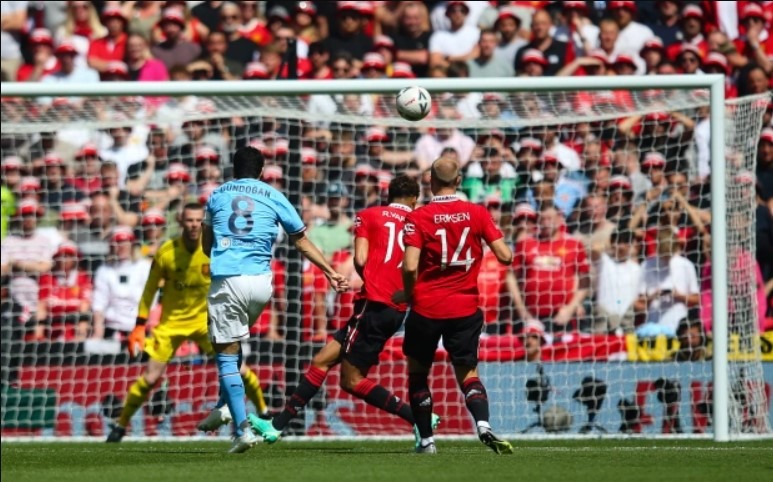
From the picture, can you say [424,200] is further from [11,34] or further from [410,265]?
[11,34]

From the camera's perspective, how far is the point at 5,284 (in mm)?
13688

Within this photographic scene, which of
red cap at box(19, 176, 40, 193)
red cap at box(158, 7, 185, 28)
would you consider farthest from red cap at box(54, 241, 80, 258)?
red cap at box(158, 7, 185, 28)

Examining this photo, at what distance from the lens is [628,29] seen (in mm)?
16516

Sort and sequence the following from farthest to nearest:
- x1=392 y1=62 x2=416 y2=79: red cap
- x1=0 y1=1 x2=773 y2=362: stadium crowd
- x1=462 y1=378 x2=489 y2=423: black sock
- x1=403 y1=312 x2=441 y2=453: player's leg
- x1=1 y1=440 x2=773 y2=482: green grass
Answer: x1=392 y1=62 x2=416 y2=79: red cap
x1=0 y1=1 x2=773 y2=362: stadium crowd
x1=403 y1=312 x2=441 y2=453: player's leg
x1=462 y1=378 x2=489 y2=423: black sock
x1=1 y1=440 x2=773 y2=482: green grass

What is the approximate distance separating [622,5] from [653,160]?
397 cm

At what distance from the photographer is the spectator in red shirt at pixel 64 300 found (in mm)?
13531

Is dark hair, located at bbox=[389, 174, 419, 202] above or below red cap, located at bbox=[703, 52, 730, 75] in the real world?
below

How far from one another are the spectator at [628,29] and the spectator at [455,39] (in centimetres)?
167

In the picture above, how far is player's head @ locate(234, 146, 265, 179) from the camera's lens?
30.7 feet

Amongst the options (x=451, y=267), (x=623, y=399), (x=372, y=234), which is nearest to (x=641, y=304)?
(x=623, y=399)

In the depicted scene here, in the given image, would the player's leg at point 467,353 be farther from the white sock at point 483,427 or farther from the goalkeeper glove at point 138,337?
the goalkeeper glove at point 138,337

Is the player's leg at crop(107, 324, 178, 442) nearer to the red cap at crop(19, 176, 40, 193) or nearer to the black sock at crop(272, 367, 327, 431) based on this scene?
the black sock at crop(272, 367, 327, 431)

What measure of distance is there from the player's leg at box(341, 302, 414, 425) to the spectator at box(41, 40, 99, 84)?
23.6 feet

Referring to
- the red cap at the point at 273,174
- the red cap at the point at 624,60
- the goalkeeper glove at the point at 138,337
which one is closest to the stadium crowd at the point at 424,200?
the red cap at the point at 273,174
